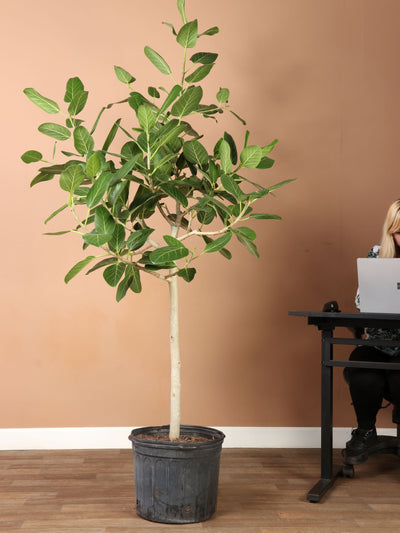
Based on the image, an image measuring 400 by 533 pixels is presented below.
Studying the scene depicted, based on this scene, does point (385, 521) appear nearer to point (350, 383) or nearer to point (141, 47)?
point (350, 383)

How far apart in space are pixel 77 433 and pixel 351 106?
2.35 meters

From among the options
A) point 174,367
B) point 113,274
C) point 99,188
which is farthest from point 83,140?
point 174,367

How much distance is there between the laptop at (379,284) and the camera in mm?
2451

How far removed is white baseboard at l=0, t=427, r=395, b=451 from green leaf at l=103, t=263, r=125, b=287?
144 centimetres

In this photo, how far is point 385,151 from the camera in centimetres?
352

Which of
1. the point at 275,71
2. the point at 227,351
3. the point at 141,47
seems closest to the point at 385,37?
the point at 275,71

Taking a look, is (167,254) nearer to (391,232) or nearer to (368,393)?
(368,393)

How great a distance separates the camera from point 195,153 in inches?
89.6

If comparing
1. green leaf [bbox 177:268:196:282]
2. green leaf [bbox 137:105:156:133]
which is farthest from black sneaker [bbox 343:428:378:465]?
green leaf [bbox 137:105:156:133]

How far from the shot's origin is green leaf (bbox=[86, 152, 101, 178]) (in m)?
2.04

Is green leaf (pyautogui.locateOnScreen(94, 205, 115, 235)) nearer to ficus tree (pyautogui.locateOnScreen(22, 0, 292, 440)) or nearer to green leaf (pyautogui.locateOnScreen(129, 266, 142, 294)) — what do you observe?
ficus tree (pyautogui.locateOnScreen(22, 0, 292, 440))

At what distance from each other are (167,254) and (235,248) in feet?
4.64

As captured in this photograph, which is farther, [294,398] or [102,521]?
[294,398]

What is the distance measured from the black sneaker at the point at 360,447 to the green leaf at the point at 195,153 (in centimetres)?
144
